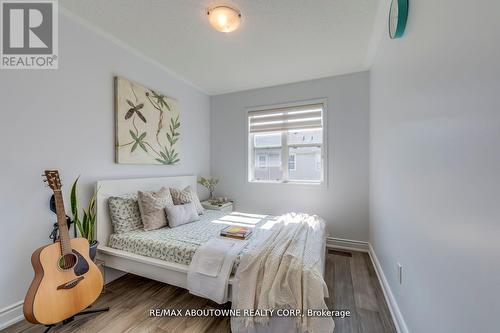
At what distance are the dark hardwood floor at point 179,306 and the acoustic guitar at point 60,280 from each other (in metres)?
0.29

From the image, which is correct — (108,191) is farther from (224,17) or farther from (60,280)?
(224,17)

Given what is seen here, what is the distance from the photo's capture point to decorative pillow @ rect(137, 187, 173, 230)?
230 centimetres

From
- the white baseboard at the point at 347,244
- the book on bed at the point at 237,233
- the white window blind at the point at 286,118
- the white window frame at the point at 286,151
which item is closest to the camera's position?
the book on bed at the point at 237,233

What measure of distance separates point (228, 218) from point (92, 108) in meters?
2.01

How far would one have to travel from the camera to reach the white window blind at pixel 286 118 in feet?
11.0

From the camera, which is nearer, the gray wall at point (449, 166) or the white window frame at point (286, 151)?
the gray wall at point (449, 166)

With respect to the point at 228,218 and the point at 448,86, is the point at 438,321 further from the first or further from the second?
the point at 228,218

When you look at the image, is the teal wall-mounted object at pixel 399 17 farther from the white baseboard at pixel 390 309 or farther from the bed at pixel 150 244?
the white baseboard at pixel 390 309

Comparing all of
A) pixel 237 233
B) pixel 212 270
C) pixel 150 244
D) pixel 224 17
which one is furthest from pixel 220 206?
pixel 224 17

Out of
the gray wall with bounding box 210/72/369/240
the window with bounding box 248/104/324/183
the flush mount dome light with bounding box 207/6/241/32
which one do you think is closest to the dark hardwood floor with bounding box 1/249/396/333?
the gray wall with bounding box 210/72/369/240

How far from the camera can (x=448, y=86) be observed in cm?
94

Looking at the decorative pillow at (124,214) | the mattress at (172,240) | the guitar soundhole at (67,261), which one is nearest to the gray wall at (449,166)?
the mattress at (172,240)

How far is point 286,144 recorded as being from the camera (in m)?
3.61

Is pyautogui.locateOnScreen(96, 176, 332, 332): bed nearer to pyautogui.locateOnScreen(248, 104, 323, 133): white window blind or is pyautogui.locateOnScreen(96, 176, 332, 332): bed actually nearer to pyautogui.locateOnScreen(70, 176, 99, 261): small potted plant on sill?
pyautogui.locateOnScreen(70, 176, 99, 261): small potted plant on sill
